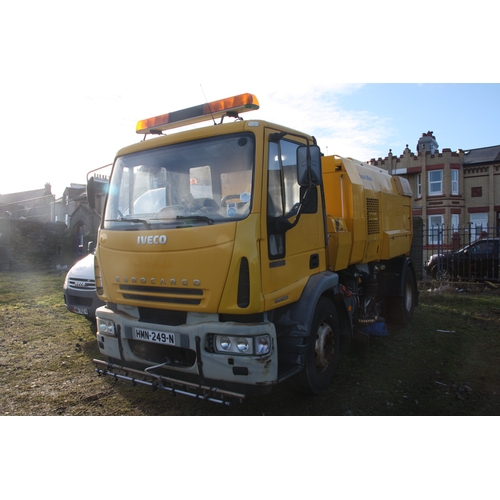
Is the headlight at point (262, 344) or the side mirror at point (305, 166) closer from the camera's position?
the headlight at point (262, 344)

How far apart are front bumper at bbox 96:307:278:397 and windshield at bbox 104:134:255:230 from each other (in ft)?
2.83

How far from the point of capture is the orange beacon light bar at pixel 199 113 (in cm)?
366

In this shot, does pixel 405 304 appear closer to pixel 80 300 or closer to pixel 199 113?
pixel 199 113

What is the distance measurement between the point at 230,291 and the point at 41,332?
16.6ft

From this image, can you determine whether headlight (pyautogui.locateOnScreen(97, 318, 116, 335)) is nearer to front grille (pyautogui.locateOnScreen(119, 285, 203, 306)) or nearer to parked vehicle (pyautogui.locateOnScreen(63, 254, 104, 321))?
front grille (pyautogui.locateOnScreen(119, 285, 203, 306))

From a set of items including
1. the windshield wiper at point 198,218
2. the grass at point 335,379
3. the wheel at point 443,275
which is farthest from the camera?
the wheel at point 443,275

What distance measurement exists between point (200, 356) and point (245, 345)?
398 mm

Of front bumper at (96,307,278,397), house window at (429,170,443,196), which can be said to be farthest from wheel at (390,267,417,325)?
house window at (429,170,443,196)

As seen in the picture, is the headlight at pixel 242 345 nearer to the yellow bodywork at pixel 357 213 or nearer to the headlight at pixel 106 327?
the headlight at pixel 106 327

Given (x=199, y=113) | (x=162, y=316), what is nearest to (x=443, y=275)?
(x=199, y=113)

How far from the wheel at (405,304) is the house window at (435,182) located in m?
21.0

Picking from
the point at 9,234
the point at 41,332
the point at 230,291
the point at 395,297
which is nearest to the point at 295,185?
the point at 230,291

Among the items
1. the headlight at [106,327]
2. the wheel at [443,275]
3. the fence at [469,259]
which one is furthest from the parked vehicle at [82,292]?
the wheel at [443,275]

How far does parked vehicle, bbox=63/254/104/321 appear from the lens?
240 inches
